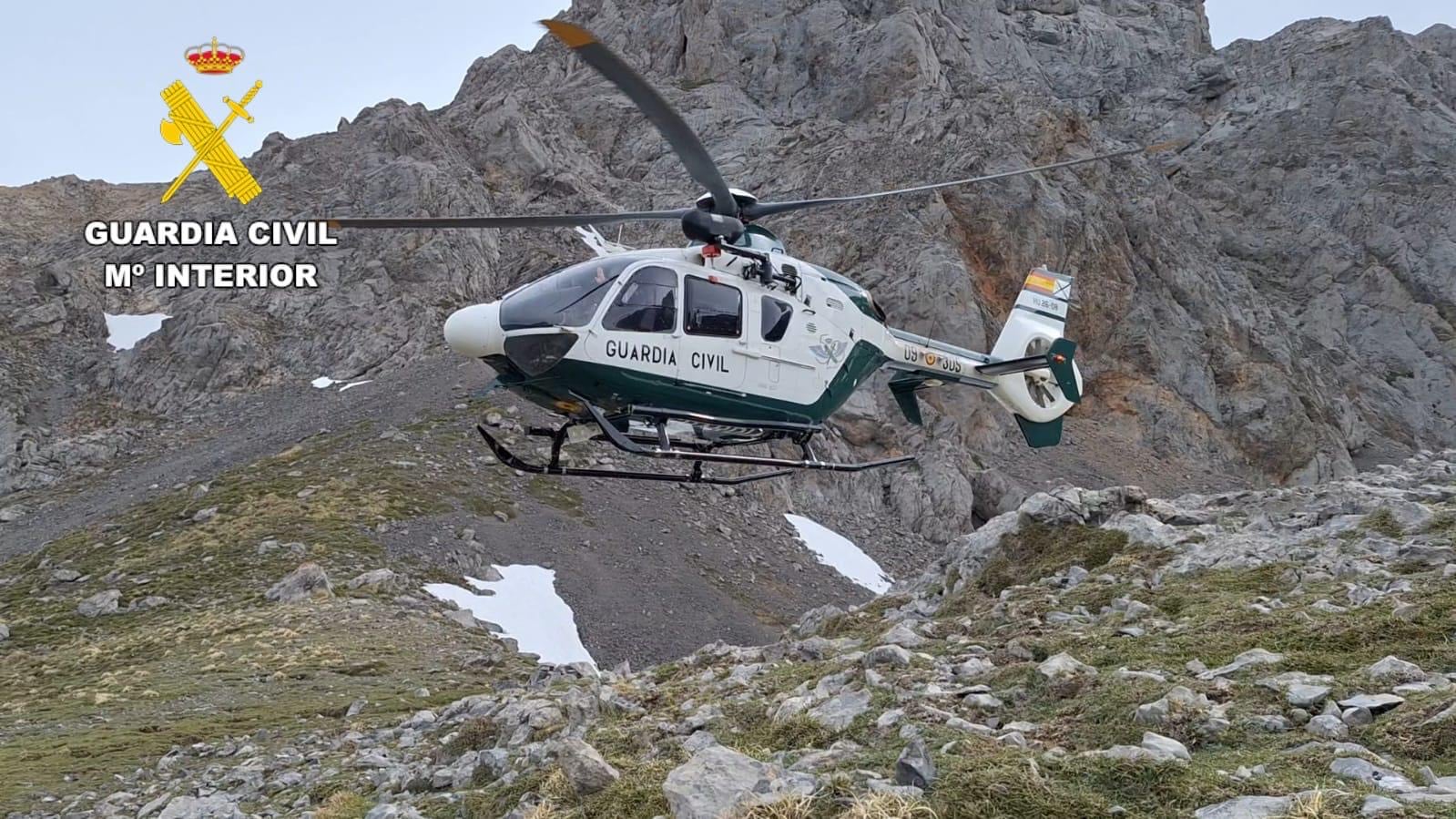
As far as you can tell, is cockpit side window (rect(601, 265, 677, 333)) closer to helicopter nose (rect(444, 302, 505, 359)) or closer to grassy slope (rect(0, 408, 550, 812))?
helicopter nose (rect(444, 302, 505, 359))

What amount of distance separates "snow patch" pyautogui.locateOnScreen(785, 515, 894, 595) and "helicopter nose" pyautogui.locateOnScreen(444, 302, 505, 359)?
2767cm

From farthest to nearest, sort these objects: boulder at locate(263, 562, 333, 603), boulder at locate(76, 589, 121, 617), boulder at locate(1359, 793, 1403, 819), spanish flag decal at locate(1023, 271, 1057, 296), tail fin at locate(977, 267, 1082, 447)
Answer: boulder at locate(76, 589, 121, 617), boulder at locate(263, 562, 333, 603), spanish flag decal at locate(1023, 271, 1057, 296), tail fin at locate(977, 267, 1082, 447), boulder at locate(1359, 793, 1403, 819)

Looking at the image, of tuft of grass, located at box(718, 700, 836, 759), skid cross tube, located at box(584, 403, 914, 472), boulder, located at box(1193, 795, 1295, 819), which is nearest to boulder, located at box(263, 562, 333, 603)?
skid cross tube, located at box(584, 403, 914, 472)

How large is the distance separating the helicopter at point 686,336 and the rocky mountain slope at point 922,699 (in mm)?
3302

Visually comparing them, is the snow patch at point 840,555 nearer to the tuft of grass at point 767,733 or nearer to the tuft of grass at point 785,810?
the tuft of grass at point 767,733

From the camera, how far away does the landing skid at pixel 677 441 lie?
1418 centimetres

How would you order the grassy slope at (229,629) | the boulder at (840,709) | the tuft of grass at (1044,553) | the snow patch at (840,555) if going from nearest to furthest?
the boulder at (840,709)
the tuft of grass at (1044,553)
the grassy slope at (229,629)
the snow patch at (840,555)

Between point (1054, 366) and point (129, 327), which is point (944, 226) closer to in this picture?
point (1054, 366)

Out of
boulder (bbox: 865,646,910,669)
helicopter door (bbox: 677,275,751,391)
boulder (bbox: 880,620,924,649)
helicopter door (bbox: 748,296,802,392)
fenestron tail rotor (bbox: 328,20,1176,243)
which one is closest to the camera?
fenestron tail rotor (bbox: 328,20,1176,243)

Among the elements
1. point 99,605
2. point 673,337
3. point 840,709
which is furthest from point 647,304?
point 99,605

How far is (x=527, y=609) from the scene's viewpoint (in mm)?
30016

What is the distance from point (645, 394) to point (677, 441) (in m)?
1.74

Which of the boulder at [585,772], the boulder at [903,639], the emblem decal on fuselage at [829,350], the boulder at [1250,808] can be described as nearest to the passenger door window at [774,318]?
the emblem decal on fuselage at [829,350]

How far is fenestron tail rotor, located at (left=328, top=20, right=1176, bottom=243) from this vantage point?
10.7m
